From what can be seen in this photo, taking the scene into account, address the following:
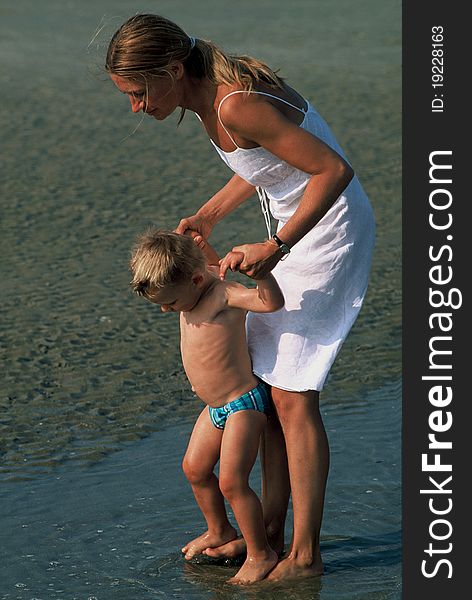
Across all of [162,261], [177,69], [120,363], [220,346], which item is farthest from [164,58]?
[120,363]

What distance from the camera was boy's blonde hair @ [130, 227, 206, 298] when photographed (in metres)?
3.87

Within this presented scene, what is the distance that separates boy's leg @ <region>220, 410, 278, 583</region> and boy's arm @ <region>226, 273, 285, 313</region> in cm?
32

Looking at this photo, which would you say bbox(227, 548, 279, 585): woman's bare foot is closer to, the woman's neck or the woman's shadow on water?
the woman's shadow on water

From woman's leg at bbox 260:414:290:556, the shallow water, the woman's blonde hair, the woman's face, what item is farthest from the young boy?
the woman's blonde hair

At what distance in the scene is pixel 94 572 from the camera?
4.16 metres

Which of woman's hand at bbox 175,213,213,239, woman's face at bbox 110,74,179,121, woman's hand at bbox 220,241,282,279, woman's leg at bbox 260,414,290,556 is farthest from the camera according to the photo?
woman's hand at bbox 175,213,213,239

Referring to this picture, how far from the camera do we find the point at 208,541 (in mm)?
4199

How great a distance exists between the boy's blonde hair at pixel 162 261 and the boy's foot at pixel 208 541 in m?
0.79

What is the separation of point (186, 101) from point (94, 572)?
1453 mm

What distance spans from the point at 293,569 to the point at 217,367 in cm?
64

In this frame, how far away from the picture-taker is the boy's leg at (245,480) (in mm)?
3914

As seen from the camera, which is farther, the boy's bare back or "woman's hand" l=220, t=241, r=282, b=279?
the boy's bare back

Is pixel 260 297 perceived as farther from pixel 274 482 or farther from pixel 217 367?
pixel 274 482

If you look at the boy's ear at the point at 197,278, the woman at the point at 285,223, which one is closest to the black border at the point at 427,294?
the woman at the point at 285,223
